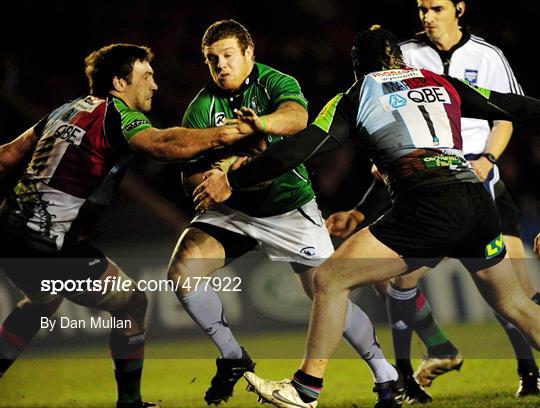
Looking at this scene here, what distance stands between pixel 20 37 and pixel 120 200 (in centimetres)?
294

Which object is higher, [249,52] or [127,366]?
[249,52]

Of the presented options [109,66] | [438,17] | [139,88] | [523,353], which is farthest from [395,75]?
[523,353]

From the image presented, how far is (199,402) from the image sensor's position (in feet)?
19.8

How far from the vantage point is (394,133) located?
493cm

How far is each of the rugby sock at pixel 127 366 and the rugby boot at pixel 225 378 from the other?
1.41 feet

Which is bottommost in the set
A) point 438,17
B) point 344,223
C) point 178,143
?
point 344,223

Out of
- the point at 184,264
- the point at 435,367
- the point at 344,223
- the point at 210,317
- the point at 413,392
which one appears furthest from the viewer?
the point at 344,223

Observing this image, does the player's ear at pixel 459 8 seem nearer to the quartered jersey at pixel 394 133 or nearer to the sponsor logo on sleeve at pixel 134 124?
the quartered jersey at pixel 394 133

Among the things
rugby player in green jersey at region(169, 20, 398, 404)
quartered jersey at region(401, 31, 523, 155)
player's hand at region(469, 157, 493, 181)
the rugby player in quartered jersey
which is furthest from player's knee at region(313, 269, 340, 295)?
quartered jersey at region(401, 31, 523, 155)

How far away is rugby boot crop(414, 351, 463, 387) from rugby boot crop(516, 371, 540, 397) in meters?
0.39

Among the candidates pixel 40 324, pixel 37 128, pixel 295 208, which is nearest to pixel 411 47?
pixel 295 208

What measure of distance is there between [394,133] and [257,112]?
104cm

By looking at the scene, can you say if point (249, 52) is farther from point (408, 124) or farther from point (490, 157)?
point (490, 157)

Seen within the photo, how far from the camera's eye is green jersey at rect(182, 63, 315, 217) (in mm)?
5652
